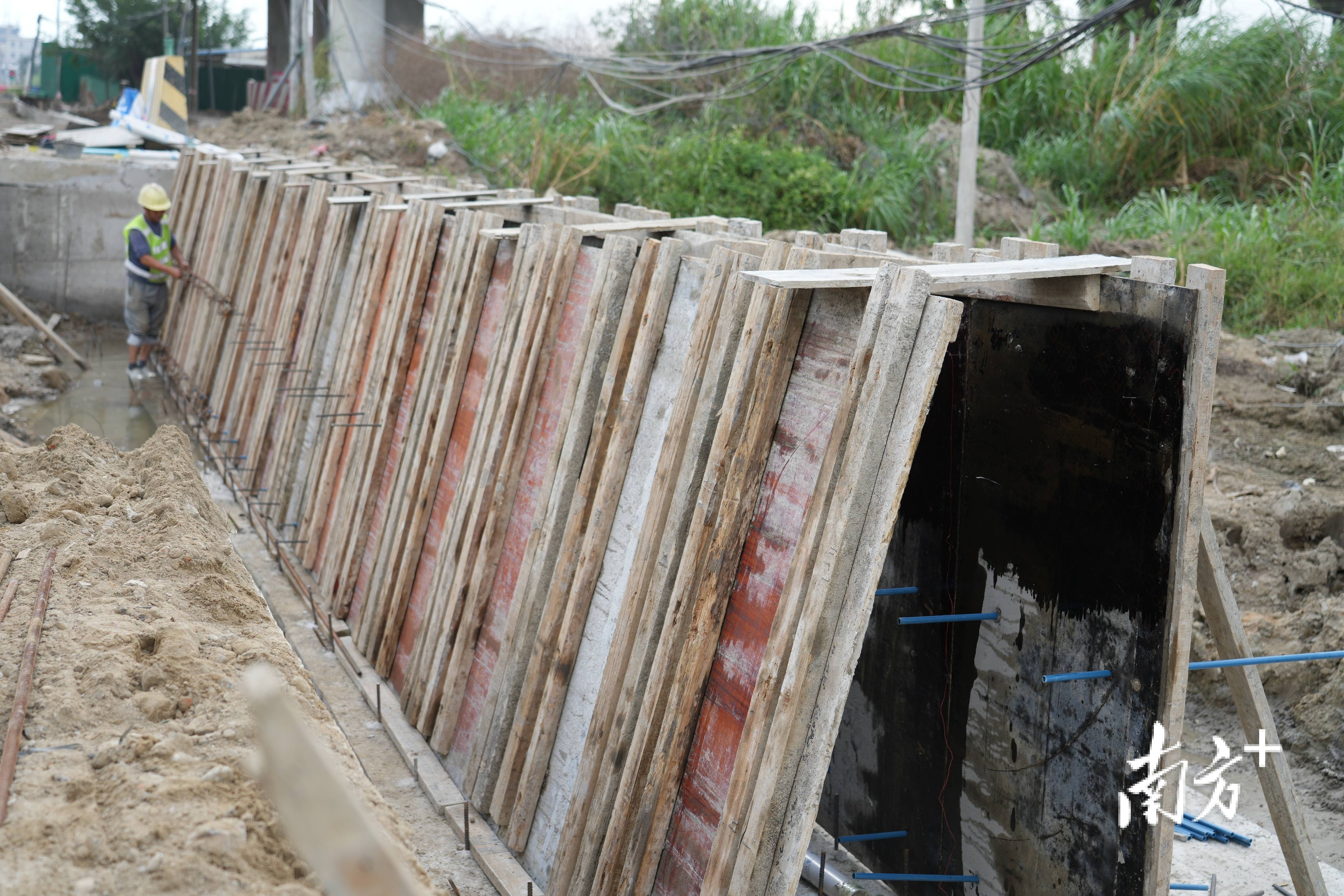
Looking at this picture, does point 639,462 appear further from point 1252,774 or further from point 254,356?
point 254,356

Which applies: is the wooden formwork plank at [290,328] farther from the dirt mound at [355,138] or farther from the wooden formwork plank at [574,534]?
the dirt mound at [355,138]

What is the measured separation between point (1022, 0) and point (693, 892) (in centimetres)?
1230

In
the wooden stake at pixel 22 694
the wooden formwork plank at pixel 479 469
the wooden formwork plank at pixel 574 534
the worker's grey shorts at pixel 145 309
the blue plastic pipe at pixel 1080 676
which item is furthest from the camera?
the worker's grey shorts at pixel 145 309

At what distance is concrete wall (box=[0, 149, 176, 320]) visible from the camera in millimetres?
15266

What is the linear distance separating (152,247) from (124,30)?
1319 inches

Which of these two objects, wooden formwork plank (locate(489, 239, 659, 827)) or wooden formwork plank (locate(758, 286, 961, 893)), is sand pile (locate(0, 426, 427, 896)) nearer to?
wooden formwork plank (locate(758, 286, 961, 893))

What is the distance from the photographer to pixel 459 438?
20.3 ft

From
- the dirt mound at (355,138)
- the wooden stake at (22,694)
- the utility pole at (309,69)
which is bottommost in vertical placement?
the wooden stake at (22,694)

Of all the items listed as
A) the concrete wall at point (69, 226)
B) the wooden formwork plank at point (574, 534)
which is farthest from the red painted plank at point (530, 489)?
the concrete wall at point (69, 226)

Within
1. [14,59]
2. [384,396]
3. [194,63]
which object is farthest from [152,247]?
[14,59]

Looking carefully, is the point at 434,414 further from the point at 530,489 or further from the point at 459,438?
the point at 530,489

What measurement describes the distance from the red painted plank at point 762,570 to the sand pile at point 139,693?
1226 mm

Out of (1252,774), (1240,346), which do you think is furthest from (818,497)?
(1240,346)

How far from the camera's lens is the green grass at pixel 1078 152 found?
12477 mm
